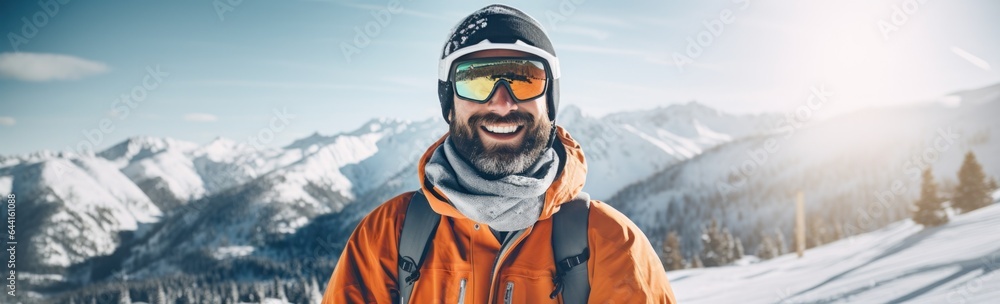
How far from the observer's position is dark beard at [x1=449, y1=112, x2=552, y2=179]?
2738mm

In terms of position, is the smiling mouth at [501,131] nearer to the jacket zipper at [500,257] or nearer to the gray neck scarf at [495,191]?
the gray neck scarf at [495,191]

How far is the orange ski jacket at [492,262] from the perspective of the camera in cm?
264

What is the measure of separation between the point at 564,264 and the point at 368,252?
3.79 ft

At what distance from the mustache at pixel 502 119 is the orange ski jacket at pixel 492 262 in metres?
0.37

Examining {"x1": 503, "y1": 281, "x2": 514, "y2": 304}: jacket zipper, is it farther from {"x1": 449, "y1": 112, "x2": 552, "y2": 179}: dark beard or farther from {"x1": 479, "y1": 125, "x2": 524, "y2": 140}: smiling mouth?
{"x1": 479, "y1": 125, "x2": 524, "y2": 140}: smiling mouth

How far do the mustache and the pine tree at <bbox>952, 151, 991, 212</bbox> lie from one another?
38.0 m

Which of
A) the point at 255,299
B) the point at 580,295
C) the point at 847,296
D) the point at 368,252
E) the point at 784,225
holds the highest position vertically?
the point at 368,252

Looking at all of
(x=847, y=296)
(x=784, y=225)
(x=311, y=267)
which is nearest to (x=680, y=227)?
(x=784, y=225)

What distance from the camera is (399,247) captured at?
2.79 m

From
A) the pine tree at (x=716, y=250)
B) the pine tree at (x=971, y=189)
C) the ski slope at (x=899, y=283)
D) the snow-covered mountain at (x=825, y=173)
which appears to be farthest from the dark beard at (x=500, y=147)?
the snow-covered mountain at (x=825, y=173)

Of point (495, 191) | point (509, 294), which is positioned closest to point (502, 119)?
point (495, 191)

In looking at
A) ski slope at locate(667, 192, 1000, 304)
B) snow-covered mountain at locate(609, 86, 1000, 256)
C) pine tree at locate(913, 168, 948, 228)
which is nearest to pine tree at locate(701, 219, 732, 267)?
pine tree at locate(913, 168, 948, 228)

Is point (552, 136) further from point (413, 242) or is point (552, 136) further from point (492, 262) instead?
point (413, 242)

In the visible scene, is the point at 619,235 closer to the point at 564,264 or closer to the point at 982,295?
the point at 564,264
